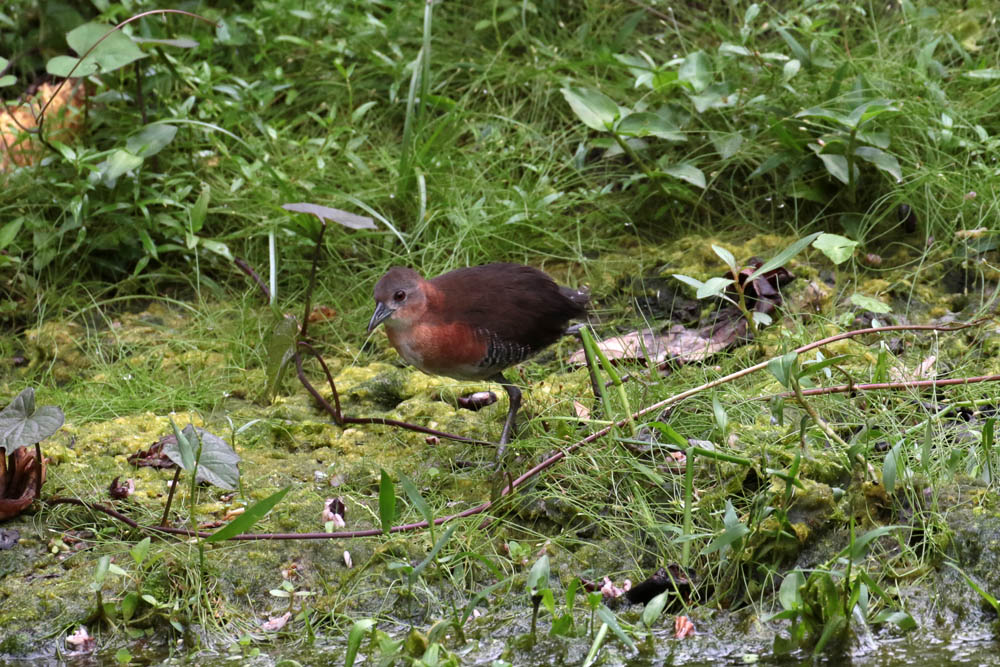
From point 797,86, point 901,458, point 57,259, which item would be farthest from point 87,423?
point 797,86

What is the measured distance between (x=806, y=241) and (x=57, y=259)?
11.7 feet

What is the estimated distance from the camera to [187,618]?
3283mm

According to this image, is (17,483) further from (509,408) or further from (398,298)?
(509,408)

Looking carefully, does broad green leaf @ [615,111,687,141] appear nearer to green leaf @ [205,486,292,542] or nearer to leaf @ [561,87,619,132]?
leaf @ [561,87,619,132]

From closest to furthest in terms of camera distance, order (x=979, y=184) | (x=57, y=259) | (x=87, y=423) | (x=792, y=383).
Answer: (x=792, y=383)
(x=87, y=423)
(x=979, y=184)
(x=57, y=259)

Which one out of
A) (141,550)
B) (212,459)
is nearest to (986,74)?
(212,459)

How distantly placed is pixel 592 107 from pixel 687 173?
1.65ft

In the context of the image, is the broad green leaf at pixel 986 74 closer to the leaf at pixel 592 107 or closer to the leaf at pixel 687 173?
the leaf at pixel 687 173

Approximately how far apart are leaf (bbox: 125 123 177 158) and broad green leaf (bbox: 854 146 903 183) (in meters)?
2.97

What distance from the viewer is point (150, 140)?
207 inches

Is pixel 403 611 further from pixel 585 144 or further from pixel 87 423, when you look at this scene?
pixel 585 144

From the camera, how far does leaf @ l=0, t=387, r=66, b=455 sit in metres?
3.36

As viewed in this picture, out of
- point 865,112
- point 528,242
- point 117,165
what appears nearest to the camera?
point 865,112

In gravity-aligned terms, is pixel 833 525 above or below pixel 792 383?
below
